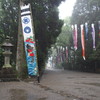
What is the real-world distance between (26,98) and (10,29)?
1803cm

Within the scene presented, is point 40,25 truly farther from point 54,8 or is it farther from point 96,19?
point 96,19

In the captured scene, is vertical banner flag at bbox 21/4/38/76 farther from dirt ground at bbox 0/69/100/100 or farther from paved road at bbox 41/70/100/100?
dirt ground at bbox 0/69/100/100

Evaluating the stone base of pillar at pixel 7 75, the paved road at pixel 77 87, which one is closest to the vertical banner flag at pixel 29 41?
the stone base of pillar at pixel 7 75

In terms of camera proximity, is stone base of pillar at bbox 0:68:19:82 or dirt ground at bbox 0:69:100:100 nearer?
dirt ground at bbox 0:69:100:100

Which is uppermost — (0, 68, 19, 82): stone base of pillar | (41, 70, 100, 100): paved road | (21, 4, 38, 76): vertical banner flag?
(21, 4, 38, 76): vertical banner flag

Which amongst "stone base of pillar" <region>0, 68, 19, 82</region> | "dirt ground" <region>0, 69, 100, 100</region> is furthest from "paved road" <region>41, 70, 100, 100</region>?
"stone base of pillar" <region>0, 68, 19, 82</region>

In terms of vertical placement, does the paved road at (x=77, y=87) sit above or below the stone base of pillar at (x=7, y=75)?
below

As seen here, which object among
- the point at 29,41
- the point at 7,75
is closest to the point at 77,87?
the point at 29,41

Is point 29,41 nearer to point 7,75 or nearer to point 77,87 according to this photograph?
point 7,75

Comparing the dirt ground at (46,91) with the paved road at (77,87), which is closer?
the dirt ground at (46,91)

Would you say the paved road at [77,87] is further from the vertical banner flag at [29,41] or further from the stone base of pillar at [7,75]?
the stone base of pillar at [7,75]

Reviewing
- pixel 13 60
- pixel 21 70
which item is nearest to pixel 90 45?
pixel 13 60

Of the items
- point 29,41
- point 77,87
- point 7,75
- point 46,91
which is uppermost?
point 29,41

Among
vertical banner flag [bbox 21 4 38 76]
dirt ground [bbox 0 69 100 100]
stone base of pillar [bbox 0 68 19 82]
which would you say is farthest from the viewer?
vertical banner flag [bbox 21 4 38 76]
